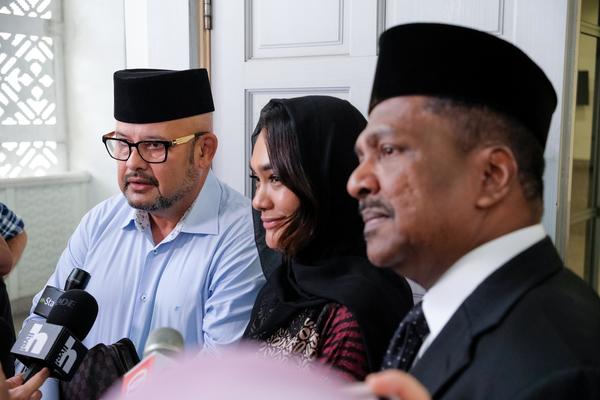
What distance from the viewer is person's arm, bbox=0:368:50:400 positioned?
45.4 inches

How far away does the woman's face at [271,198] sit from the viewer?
142 cm

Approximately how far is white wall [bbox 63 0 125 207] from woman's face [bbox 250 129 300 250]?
3.21m

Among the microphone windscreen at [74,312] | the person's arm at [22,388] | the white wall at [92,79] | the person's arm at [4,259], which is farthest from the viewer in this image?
the white wall at [92,79]

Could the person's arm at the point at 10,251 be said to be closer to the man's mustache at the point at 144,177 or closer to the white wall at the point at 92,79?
the man's mustache at the point at 144,177

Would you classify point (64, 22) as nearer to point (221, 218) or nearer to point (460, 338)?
point (221, 218)

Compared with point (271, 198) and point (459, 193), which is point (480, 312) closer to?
point (459, 193)

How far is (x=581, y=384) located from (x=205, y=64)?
2.04 m

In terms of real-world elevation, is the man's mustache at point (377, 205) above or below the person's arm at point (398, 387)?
above

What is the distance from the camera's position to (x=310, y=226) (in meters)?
1.42

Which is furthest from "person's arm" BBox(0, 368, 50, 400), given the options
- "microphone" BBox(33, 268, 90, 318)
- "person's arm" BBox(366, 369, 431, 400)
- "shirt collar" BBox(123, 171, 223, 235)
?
"person's arm" BBox(366, 369, 431, 400)

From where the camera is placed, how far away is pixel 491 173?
0.86 m

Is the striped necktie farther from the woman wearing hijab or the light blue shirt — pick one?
the light blue shirt

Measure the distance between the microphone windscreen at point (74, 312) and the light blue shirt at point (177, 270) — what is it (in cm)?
35

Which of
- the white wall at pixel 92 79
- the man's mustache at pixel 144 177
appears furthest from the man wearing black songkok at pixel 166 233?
the white wall at pixel 92 79
